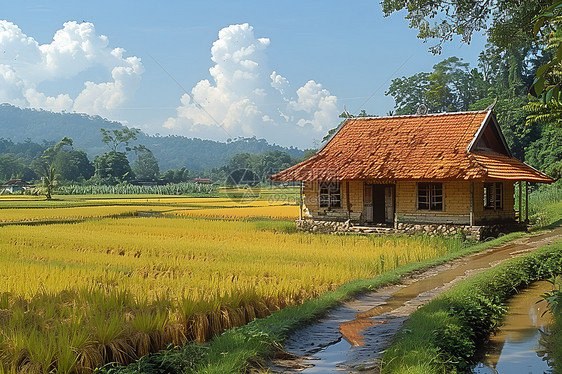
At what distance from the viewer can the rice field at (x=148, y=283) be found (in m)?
6.64

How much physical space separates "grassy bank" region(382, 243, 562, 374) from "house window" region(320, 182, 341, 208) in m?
12.4

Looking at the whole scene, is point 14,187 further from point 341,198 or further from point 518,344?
point 518,344

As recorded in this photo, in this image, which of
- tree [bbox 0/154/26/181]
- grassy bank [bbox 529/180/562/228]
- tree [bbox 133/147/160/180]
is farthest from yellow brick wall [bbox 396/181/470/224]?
tree [bbox 0/154/26/181]

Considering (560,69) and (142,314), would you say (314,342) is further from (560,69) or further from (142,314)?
(560,69)

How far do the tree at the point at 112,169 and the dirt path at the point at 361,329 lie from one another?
7205cm

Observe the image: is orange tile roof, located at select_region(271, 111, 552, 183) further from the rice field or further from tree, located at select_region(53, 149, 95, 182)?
tree, located at select_region(53, 149, 95, 182)

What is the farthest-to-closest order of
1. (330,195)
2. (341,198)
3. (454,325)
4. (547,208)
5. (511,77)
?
(511,77) → (547,208) → (330,195) → (341,198) → (454,325)

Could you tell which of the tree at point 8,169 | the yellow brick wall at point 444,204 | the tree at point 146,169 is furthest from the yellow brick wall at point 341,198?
the tree at point 8,169

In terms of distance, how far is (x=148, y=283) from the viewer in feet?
34.3

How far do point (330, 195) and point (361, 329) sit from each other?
16.6 meters


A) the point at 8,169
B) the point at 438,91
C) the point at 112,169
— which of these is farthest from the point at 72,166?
the point at 438,91

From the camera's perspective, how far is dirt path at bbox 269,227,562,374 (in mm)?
6969

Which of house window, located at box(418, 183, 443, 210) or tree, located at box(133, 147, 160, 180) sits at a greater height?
tree, located at box(133, 147, 160, 180)

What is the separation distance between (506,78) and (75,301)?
5227 centimetres
